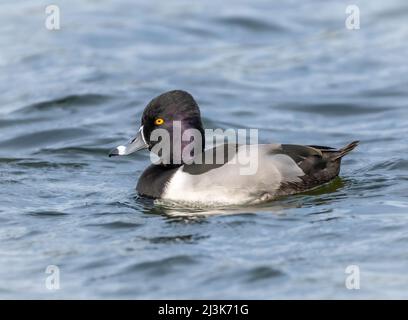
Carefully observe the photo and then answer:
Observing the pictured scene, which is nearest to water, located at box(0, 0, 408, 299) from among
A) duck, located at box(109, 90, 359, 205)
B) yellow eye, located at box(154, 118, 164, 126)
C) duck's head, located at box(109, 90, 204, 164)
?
duck, located at box(109, 90, 359, 205)

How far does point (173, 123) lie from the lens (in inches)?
399

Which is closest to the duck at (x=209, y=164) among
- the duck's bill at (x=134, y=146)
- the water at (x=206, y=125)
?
the duck's bill at (x=134, y=146)

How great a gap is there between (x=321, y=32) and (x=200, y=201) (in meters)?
9.79

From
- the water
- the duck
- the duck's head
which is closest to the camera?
the water

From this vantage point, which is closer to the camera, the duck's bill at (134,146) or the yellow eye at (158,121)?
the yellow eye at (158,121)

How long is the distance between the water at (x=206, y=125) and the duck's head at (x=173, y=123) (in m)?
0.68

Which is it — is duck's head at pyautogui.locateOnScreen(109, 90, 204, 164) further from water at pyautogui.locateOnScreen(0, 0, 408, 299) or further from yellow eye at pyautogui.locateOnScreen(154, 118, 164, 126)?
water at pyautogui.locateOnScreen(0, 0, 408, 299)

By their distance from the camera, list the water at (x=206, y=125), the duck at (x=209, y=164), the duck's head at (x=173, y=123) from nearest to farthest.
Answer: the water at (x=206, y=125) → the duck at (x=209, y=164) → the duck's head at (x=173, y=123)

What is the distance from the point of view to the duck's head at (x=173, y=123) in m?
10.1

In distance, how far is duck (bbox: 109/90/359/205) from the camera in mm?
9750

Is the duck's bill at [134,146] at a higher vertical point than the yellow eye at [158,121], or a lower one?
lower

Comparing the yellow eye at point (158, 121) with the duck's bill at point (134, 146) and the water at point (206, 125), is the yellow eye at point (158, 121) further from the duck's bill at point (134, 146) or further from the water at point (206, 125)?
the water at point (206, 125)

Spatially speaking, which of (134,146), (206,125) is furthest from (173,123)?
(206,125)
